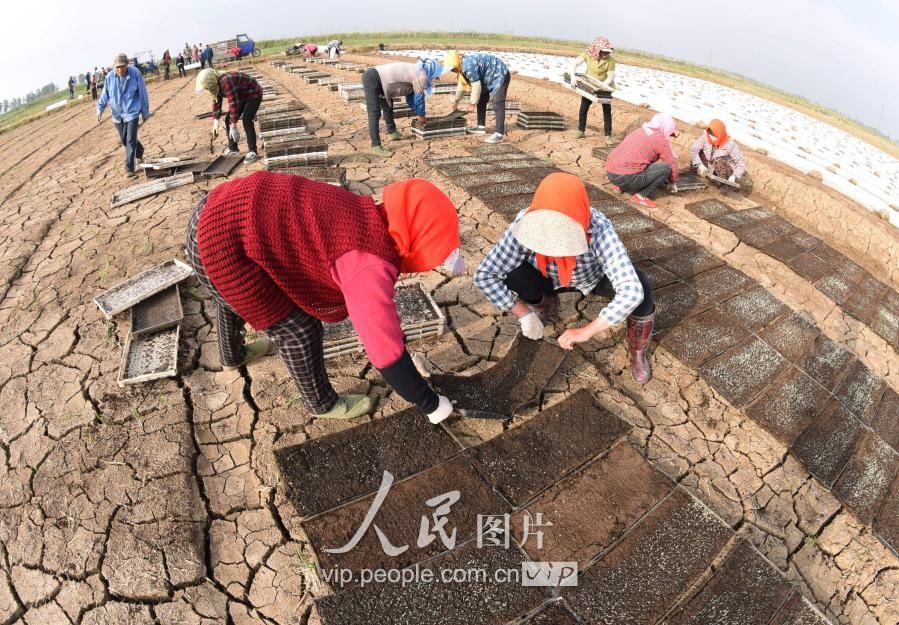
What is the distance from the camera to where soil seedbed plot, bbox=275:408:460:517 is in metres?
2.09

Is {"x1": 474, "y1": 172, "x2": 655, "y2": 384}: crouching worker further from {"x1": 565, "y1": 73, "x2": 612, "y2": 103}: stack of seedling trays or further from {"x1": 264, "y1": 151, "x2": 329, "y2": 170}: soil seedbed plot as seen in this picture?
{"x1": 565, "y1": 73, "x2": 612, "y2": 103}: stack of seedling trays

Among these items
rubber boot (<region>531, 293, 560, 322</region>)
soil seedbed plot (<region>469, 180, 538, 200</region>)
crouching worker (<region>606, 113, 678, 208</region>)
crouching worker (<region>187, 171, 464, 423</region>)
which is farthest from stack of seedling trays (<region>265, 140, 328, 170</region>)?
crouching worker (<region>187, 171, 464, 423</region>)

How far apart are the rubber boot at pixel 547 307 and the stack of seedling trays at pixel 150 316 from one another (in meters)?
2.30

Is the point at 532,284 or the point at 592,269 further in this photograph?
the point at 532,284

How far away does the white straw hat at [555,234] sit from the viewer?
216cm

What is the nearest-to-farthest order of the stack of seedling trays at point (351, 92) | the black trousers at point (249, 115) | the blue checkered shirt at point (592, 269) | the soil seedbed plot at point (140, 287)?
the blue checkered shirt at point (592, 269)
the soil seedbed plot at point (140, 287)
the black trousers at point (249, 115)
the stack of seedling trays at point (351, 92)

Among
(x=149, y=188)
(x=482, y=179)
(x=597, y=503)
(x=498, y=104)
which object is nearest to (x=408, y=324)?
(x=597, y=503)

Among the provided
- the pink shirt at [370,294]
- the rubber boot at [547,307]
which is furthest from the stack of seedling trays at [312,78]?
the pink shirt at [370,294]

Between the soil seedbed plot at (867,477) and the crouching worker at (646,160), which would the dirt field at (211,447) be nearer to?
the soil seedbed plot at (867,477)

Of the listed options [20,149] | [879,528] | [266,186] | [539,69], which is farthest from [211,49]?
[879,528]

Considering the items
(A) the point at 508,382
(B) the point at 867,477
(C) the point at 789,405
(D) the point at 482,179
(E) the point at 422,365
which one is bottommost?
(B) the point at 867,477

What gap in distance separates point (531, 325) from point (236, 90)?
16.4 ft

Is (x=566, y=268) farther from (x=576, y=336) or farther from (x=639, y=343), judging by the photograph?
(x=639, y=343)

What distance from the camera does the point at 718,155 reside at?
5.57 metres
